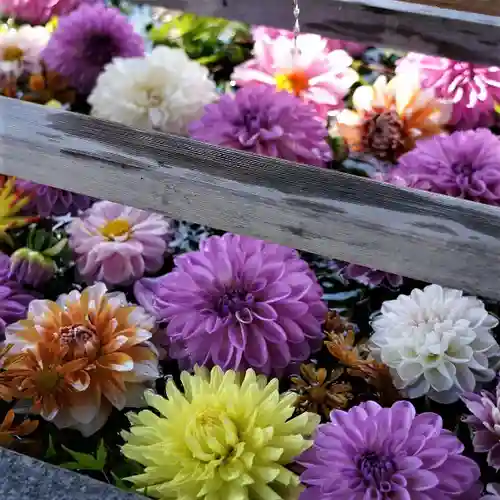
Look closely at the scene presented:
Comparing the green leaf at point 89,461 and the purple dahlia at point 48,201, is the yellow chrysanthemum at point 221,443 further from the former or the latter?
the purple dahlia at point 48,201

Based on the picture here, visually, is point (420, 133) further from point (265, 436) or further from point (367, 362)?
point (265, 436)

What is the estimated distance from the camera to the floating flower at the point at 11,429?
0.66 meters

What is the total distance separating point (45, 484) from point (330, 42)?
87cm

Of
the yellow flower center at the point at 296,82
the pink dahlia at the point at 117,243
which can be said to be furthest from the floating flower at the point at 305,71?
the pink dahlia at the point at 117,243

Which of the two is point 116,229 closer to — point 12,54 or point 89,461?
point 89,461

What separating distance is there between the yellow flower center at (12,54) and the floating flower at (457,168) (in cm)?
65

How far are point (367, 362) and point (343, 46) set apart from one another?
0.68 m

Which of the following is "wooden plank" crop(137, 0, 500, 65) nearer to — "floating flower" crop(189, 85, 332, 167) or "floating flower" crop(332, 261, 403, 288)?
"floating flower" crop(189, 85, 332, 167)

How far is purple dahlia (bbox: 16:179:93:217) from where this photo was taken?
3.03 feet

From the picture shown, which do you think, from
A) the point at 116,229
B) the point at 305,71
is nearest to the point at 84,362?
the point at 116,229

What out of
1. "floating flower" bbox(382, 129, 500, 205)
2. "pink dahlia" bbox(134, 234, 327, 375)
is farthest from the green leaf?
"floating flower" bbox(382, 129, 500, 205)

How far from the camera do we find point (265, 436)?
58 cm

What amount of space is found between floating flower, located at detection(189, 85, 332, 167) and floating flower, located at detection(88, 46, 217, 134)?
8 cm

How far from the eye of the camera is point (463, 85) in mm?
1063
